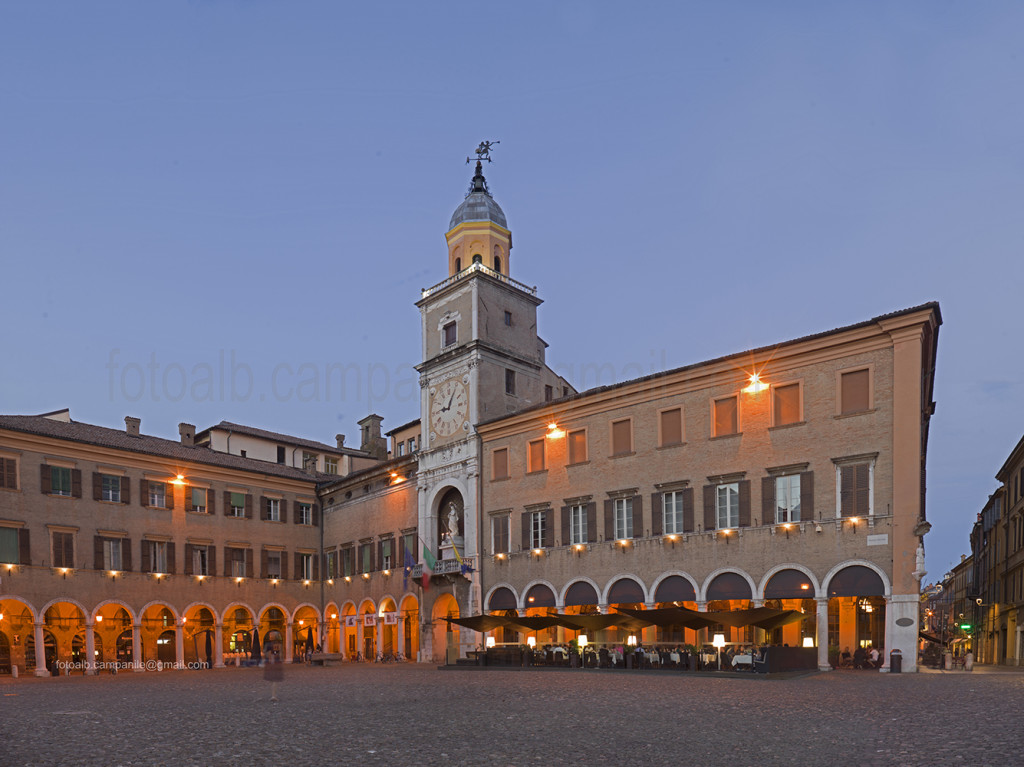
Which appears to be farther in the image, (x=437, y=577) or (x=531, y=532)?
(x=437, y=577)

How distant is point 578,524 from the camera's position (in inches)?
1460

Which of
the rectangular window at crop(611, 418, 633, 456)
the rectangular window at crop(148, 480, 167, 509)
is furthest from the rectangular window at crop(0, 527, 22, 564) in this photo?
the rectangular window at crop(611, 418, 633, 456)

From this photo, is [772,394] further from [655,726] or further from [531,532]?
[655,726]

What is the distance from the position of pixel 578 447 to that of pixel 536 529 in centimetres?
426

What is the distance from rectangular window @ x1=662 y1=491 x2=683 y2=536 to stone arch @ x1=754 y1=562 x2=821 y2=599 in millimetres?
3931

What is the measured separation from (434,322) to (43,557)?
71.4 ft

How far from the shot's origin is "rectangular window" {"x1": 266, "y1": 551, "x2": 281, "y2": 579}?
1922 inches

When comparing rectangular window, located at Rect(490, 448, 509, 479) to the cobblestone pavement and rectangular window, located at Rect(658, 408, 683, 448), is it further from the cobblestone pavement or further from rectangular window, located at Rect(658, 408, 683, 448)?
the cobblestone pavement

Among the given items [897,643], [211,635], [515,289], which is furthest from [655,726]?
[211,635]

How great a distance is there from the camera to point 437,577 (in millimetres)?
42875

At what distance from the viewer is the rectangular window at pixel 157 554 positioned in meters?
43.7

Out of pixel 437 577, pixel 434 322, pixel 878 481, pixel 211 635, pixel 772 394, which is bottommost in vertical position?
pixel 211 635

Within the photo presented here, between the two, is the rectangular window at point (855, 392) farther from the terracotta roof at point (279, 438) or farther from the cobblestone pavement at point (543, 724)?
the terracotta roof at point (279, 438)

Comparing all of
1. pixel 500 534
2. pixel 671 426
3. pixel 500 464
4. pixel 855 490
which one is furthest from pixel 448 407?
pixel 855 490
